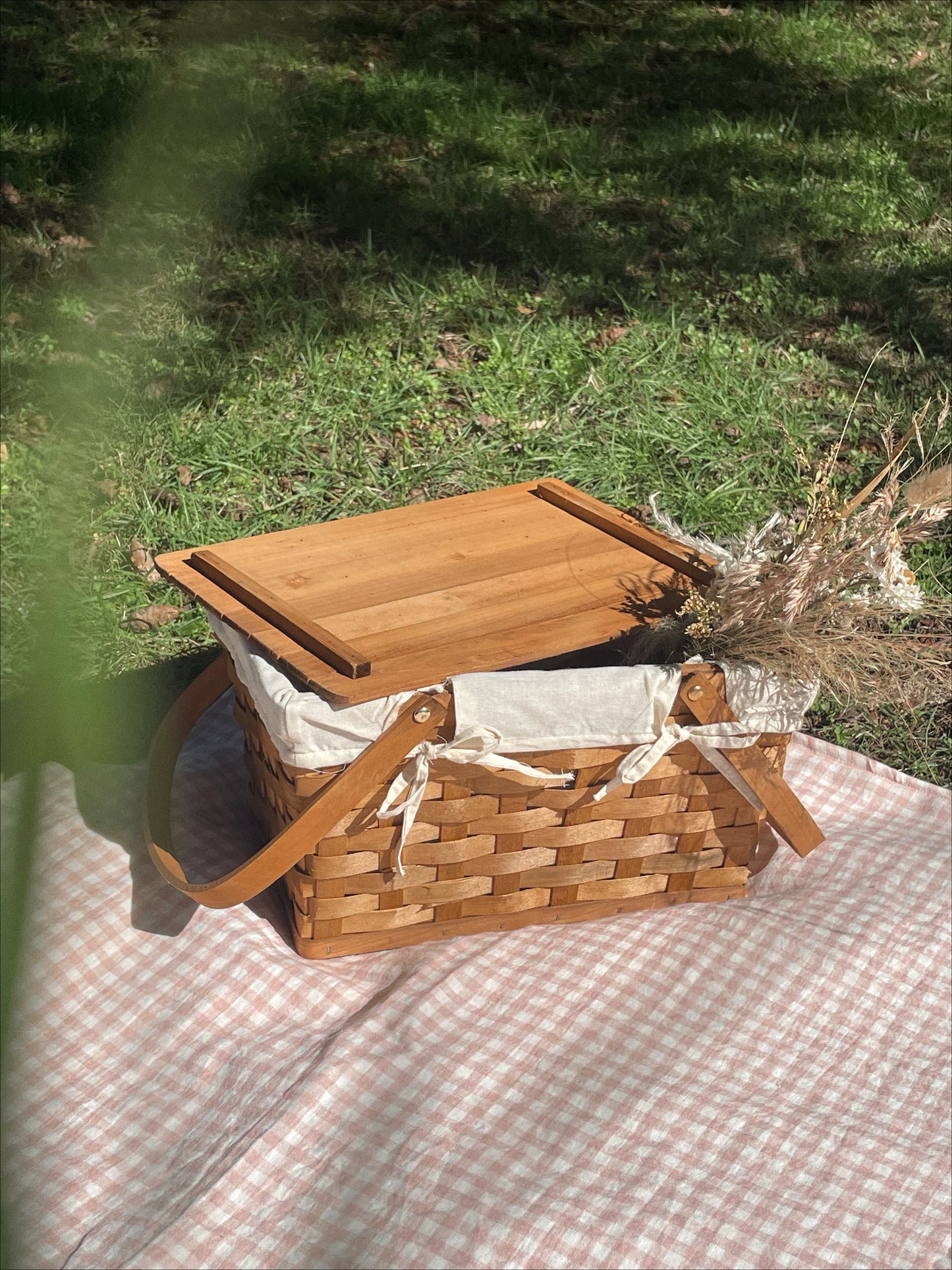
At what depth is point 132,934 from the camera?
177 cm

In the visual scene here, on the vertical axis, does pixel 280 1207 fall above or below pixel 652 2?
below

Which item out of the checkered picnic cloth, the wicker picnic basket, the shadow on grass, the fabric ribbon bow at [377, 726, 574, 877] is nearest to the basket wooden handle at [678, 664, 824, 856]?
the wicker picnic basket

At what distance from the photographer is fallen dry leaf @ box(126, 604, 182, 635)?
2.60 meters

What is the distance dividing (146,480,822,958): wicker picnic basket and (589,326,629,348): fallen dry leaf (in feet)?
6.21

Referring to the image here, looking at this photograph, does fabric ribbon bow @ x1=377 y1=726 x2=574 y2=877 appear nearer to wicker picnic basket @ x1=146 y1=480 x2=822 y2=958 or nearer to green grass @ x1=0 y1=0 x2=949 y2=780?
wicker picnic basket @ x1=146 y1=480 x2=822 y2=958

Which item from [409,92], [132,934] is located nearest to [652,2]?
[409,92]

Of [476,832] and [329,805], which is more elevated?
[329,805]

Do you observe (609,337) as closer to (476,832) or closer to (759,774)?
(759,774)

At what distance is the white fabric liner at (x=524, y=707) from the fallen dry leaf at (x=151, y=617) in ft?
3.21

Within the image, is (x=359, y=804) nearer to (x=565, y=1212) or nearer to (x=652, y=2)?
(x=565, y=1212)

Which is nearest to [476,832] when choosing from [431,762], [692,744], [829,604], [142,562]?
[431,762]

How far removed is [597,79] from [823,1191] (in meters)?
4.36

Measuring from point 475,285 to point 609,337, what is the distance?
0.43 m

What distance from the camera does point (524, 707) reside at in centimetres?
158
